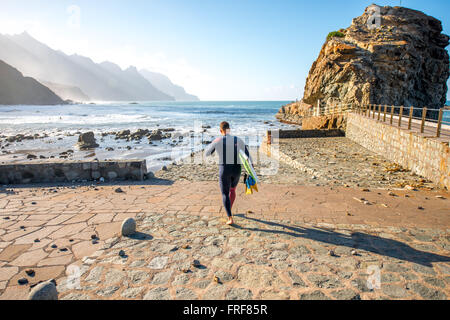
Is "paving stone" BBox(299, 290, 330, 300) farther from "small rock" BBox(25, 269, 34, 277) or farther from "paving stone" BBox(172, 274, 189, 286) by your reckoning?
"small rock" BBox(25, 269, 34, 277)

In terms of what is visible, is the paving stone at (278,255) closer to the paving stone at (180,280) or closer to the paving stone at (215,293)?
the paving stone at (215,293)

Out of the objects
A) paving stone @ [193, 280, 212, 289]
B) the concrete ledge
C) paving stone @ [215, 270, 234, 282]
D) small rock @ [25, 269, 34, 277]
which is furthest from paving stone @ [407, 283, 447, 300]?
the concrete ledge

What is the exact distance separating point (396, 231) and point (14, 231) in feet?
18.9

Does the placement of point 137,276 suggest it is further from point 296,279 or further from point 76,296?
point 296,279

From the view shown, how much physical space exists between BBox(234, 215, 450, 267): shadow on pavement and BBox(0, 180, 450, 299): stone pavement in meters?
0.02

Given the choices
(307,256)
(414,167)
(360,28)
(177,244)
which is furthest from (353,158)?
(360,28)

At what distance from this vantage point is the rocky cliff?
26109mm

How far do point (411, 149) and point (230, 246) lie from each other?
828 centimetres

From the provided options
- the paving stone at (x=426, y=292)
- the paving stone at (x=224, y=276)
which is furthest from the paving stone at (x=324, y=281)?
the paving stone at (x=224, y=276)

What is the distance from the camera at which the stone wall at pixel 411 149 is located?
675 centimetres

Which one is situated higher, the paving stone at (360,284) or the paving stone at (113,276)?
the paving stone at (360,284)

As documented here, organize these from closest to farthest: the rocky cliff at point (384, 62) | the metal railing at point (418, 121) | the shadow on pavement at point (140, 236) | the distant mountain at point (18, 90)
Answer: the shadow on pavement at point (140, 236) → the metal railing at point (418, 121) → the rocky cliff at point (384, 62) → the distant mountain at point (18, 90)

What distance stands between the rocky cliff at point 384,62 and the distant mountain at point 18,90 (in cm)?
10484

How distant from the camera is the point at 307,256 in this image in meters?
3.20
